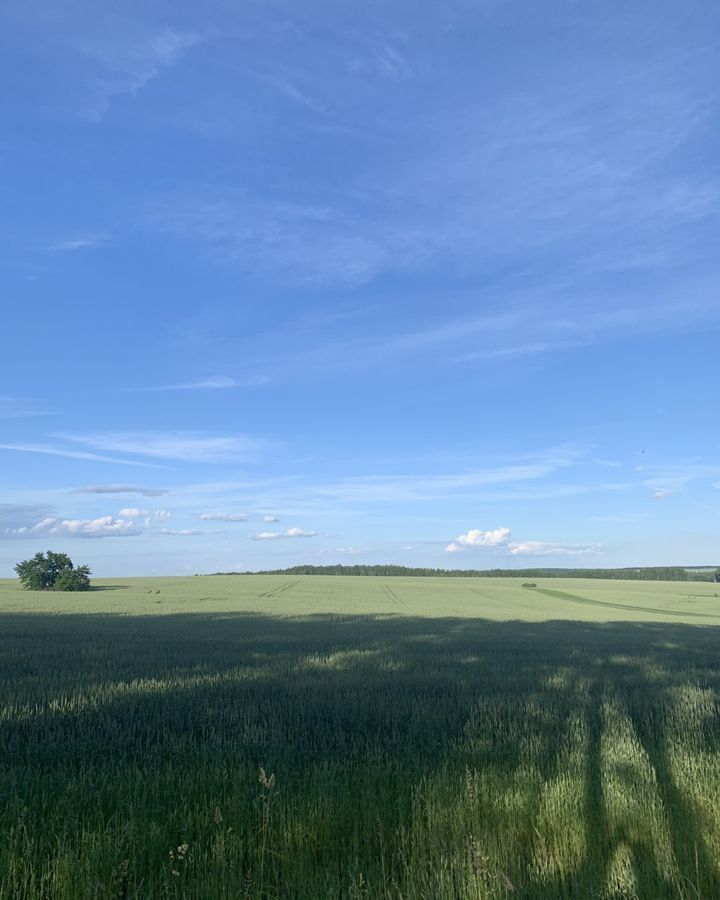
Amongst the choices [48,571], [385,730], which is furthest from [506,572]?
[385,730]

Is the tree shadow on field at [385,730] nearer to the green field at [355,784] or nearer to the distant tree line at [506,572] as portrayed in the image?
the green field at [355,784]

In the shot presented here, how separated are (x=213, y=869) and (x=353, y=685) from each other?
8561 millimetres

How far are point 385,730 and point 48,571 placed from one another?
293 ft

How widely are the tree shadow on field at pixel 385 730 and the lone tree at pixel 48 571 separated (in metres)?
69.6

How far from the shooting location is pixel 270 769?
6.89 m

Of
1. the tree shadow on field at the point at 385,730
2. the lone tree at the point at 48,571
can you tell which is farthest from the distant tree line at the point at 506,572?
the tree shadow on field at the point at 385,730

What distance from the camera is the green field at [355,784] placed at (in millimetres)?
4551

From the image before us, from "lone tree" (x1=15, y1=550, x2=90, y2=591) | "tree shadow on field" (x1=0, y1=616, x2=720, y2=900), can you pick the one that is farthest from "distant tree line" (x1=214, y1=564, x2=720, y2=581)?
"tree shadow on field" (x1=0, y1=616, x2=720, y2=900)

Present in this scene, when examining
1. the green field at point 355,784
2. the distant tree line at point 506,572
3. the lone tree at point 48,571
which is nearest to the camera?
the green field at point 355,784

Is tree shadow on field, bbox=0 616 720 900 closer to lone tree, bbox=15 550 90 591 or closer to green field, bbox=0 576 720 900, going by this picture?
green field, bbox=0 576 720 900

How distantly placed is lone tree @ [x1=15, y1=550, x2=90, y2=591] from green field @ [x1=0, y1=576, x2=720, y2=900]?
76151 millimetres

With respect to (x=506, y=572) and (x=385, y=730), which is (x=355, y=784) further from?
(x=506, y=572)

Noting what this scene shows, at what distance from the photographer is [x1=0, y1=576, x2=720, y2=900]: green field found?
14.9ft

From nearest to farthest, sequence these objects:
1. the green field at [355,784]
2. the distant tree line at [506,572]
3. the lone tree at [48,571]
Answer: the green field at [355,784]
the lone tree at [48,571]
the distant tree line at [506,572]
